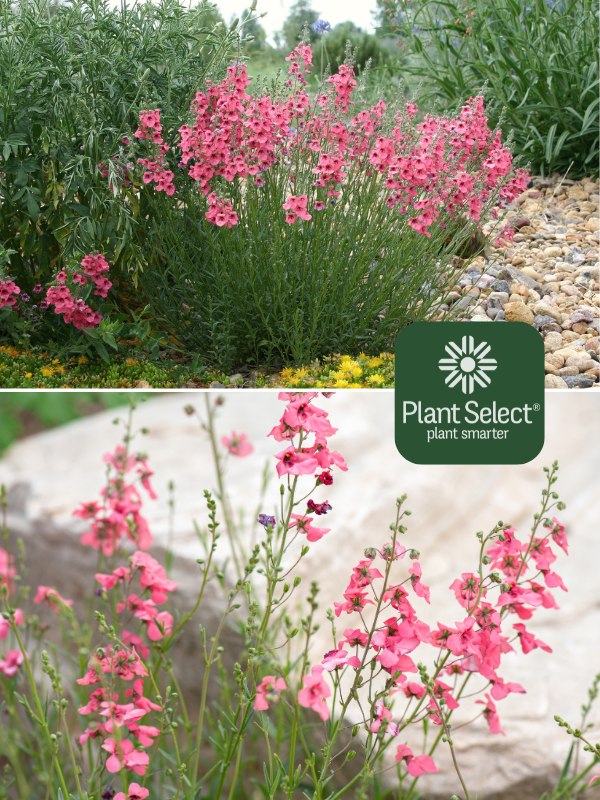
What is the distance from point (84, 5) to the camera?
2.98 metres

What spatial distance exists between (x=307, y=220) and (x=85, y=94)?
29.3 inches

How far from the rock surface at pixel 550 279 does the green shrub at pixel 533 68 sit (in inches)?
12.1

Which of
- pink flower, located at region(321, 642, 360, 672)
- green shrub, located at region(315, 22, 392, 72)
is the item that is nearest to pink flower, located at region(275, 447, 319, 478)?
pink flower, located at region(321, 642, 360, 672)

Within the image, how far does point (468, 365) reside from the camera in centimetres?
174

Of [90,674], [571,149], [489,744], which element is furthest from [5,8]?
[571,149]

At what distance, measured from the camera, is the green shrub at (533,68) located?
4.34 meters

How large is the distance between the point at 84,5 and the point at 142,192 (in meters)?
0.63

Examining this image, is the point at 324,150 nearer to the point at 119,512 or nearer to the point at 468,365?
the point at 468,365

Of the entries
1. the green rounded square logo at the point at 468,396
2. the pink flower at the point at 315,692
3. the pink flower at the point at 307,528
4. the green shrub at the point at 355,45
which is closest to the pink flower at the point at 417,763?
the pink flower at the point at 315,692

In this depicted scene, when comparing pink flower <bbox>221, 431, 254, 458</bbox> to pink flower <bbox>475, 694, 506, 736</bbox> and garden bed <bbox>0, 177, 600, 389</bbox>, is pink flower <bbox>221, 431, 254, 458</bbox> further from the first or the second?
garden bed <bbox>0, 177, 600, 389</bbox>

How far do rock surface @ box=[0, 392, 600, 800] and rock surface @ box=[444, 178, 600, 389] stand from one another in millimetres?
227

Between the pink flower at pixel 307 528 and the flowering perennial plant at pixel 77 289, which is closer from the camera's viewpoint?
the pink flower at pixel 307 528

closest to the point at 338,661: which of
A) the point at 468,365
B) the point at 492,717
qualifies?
the point at 492,717

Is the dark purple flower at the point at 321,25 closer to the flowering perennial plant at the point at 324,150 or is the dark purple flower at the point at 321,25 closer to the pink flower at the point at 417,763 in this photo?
the flowering perennial plant at the point at 324,150
